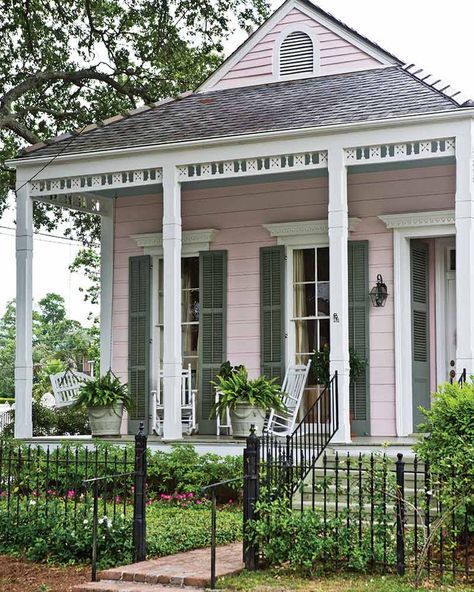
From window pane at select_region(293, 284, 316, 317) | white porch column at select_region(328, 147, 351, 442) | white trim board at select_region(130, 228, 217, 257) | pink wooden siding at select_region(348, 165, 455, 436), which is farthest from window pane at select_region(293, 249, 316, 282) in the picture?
white porch column at select_region(328, 147, 351, 442)

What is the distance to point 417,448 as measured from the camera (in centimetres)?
927

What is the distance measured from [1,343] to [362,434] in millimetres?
58312

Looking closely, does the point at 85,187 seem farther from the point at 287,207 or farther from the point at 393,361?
the point at 393,361

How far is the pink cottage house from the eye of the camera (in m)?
13.1

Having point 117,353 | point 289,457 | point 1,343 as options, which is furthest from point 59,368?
point 1,343

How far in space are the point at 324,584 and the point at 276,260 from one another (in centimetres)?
760

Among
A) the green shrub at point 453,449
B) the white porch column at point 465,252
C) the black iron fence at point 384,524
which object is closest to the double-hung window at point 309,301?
the white porch column at point 465,252

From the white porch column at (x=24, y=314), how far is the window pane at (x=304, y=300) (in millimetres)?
3874

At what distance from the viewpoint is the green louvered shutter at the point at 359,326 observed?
14.6 meters

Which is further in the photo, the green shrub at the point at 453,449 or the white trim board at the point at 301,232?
the white trim board at the point at 301,232

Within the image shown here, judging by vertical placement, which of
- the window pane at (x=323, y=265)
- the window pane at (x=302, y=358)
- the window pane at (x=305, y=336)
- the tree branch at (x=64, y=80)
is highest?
the tree branch at (x=64, y=80)

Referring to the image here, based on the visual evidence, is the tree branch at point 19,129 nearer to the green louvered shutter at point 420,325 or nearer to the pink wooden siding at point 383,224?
the pink wooden siding at point 383,224

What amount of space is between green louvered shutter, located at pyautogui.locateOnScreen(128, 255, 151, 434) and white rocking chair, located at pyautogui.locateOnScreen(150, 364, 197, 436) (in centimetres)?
40

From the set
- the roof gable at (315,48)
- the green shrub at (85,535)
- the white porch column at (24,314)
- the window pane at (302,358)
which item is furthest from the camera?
the roof gable at (315,48)
